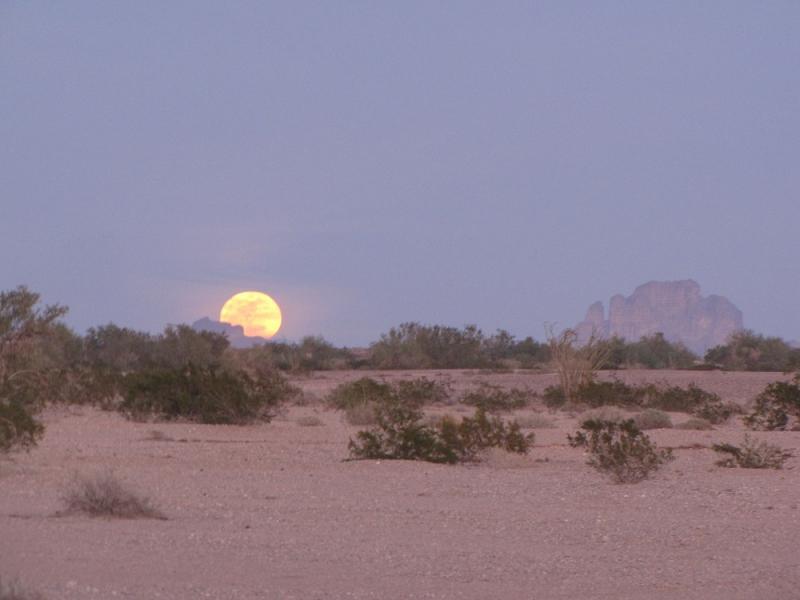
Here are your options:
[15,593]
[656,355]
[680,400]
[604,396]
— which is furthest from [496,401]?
[656,355]

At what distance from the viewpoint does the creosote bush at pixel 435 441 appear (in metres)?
21.4

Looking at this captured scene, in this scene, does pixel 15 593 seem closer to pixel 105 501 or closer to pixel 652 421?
pixel 105 501

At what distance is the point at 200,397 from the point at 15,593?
23.3 meters

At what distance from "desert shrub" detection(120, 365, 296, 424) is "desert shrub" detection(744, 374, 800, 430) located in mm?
12761

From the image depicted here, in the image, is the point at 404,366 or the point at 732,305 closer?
the point at 404,366

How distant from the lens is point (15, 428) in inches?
749

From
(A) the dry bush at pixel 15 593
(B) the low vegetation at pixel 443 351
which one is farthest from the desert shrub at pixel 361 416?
(B) the low vegetation at pixel 443 351

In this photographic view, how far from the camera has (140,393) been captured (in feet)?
103

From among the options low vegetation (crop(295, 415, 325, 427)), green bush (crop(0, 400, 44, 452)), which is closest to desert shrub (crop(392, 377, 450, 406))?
low vegetation (crop(295, 415, 325, 427))

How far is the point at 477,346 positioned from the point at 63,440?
59948 millimetres

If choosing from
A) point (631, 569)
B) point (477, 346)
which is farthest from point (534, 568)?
point (477, 346)

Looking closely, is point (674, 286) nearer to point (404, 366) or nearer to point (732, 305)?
point (732, 305)

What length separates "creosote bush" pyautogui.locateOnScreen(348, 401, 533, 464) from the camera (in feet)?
70.2

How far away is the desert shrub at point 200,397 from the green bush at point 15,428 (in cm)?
1062
